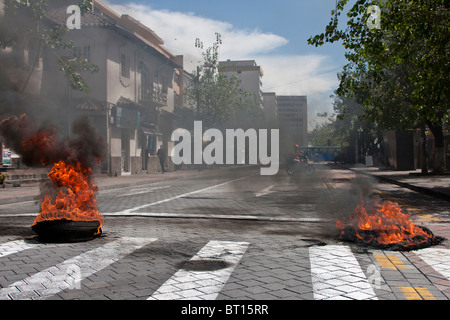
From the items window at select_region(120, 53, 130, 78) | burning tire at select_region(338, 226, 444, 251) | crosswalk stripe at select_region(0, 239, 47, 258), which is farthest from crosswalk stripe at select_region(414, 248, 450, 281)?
window at select_region(120, 53, 130, 78)

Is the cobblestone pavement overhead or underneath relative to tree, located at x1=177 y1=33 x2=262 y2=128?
underneath

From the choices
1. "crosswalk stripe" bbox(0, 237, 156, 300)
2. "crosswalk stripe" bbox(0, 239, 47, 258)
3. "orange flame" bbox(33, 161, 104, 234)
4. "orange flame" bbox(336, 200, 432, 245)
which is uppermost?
"orange flame" bbox(33, 161, 104, 234)

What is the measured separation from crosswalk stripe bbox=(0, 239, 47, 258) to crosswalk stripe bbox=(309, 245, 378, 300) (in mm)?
3700

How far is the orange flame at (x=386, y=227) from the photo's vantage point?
19.1ft

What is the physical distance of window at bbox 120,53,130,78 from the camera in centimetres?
2763

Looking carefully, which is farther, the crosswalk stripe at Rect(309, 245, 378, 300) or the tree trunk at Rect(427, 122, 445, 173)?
the tree trunk at Rect(427, 122, 445, 173)

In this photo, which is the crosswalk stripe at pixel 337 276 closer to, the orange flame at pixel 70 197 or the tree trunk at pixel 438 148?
the orange flame at pixel 70 197

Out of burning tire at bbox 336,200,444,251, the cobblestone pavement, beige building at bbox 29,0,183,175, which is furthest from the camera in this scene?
beige building at bbox 29,0,183,175

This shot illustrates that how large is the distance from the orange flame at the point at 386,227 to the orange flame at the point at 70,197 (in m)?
3.90

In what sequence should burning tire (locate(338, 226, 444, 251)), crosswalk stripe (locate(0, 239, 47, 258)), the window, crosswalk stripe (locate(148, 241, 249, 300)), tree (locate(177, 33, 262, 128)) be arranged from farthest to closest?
tree (locate(177, 33, 262, 128)) < the window < burning tire (locate(338, 226, 444, 251)) < crosswalk stripe (locate(0, 239, 47, 258)) < crosswalk stripe (locate(148, 241, 249, 300))

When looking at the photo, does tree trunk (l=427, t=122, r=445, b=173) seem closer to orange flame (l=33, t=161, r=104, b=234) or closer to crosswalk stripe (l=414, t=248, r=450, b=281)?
crosswalk stripe (l=414, t=248, r=450, b=281)

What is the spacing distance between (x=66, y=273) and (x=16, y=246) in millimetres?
1825

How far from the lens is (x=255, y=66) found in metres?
129
